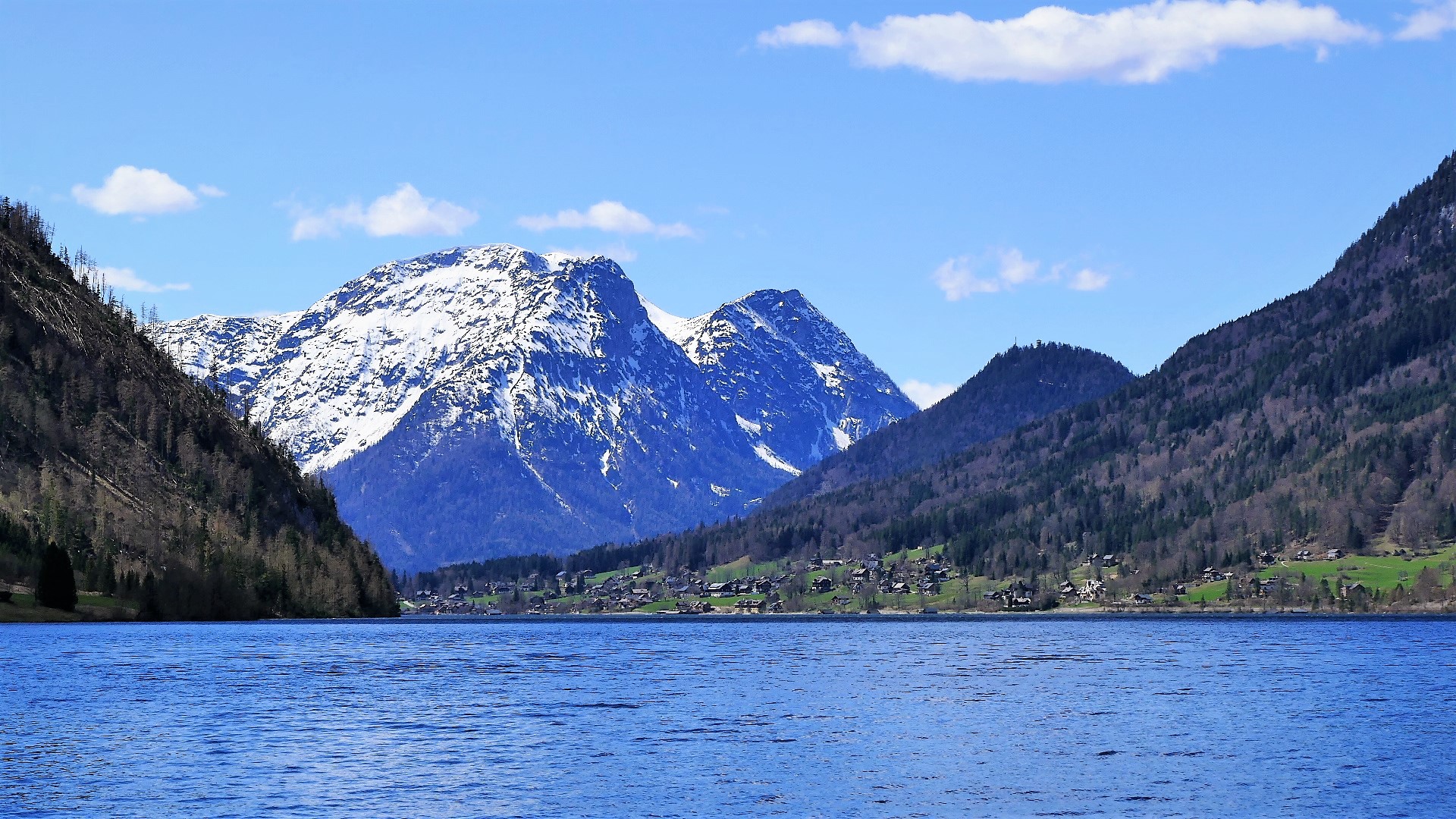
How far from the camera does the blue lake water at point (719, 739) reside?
216 ft

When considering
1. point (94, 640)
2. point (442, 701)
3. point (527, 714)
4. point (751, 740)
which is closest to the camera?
point (751, 740)

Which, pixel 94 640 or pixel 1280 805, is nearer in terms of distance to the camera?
pixel 1280 805

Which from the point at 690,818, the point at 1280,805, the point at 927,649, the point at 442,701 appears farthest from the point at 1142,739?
the point at 927,649

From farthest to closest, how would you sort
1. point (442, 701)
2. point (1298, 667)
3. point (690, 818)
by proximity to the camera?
point (1298, 667), point (442, 701), point (690, 818)

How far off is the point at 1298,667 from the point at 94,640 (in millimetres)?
132682

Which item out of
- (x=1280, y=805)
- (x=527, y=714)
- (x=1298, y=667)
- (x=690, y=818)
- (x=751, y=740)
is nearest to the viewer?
(x=690, y=818)

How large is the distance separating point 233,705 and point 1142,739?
58.7 meters

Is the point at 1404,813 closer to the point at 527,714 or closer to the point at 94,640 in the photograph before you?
the point at 527,714

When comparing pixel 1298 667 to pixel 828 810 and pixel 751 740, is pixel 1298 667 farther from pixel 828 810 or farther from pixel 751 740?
→ pixel 828 810

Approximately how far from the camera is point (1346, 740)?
87.2 m

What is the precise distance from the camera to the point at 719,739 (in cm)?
8594

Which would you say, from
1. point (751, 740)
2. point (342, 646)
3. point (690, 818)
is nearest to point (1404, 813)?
point (690, 818)

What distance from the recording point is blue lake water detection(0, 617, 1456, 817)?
216 feet

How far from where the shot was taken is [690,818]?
201ft
